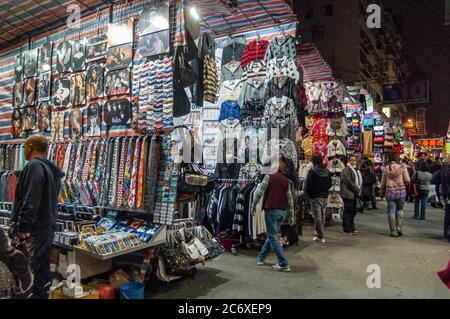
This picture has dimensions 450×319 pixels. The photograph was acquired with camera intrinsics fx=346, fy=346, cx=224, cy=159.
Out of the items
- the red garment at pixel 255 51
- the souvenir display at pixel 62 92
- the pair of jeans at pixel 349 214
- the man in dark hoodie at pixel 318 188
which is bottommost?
the pair of jeans at pixel 349 214

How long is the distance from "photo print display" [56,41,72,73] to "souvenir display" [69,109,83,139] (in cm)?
78

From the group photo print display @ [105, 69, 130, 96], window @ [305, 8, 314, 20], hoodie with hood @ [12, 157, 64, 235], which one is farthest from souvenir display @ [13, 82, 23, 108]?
window @ [305, 8, 314, 20]

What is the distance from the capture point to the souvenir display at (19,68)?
258 inches

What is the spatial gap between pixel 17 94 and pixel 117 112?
298 centimetres

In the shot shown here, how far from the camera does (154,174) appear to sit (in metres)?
4.34

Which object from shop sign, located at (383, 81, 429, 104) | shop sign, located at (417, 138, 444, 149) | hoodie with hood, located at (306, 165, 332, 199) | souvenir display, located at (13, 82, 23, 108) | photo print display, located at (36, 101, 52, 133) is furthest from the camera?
shop sign, located at (417, 138, 444, 149)

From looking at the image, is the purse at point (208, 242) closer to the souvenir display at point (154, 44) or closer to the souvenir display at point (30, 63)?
the souvenir display at point (154, 44)

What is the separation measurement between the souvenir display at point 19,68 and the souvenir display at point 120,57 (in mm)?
2653

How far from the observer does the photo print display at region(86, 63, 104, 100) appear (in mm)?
5137

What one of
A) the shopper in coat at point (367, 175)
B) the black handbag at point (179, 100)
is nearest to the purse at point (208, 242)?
the black handbag at point (179, 100)

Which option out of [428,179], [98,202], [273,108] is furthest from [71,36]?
[428,179]

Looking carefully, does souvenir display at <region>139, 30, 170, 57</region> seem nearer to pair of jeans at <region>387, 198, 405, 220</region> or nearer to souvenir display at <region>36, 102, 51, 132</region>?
souvenir display at <region>36, 102, 51, 132</region>

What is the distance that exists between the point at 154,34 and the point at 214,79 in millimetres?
1120

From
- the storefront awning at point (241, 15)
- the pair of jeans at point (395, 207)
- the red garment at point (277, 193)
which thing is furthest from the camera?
the pair of jeans at point (395, 207)
